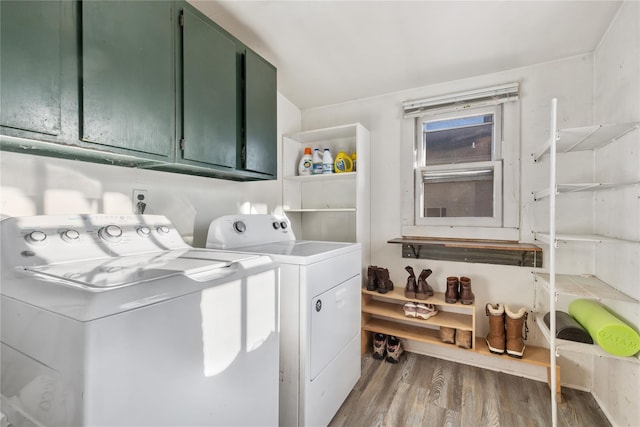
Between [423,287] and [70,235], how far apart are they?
7.05 feet

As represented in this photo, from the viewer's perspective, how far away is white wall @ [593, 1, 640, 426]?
137cm

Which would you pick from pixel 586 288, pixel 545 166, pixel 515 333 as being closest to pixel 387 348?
pixel 515 333

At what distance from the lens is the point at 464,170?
232 centimetres

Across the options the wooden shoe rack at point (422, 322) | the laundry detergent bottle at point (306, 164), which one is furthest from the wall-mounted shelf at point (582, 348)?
the laundry detergent bottle at point (306, 164)

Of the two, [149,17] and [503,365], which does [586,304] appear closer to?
[503,365]

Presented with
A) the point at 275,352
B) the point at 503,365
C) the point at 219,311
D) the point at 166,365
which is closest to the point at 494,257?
the point at 503,365

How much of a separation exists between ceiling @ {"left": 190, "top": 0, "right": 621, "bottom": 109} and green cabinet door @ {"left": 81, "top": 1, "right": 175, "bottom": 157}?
433mm

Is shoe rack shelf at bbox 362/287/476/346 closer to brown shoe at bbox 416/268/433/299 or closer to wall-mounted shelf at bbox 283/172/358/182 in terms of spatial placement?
brown shoe at bbox 416/268/433/299

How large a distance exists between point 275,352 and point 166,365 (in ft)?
1.70

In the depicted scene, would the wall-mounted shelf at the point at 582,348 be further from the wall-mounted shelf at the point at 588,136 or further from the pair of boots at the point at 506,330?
the wall-mounted shelf at the point at 588,136

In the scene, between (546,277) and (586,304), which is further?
(546,277)

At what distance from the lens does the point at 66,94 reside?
945mm

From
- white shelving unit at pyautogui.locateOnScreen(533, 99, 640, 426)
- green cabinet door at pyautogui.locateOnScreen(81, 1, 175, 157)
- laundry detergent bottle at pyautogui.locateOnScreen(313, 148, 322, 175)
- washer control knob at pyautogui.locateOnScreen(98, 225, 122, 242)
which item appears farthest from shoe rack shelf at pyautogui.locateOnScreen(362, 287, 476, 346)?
green cabinet door at pyautogui.locateOnScreen(81, 1, 175, 157)

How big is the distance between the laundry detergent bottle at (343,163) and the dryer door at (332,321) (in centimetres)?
100
